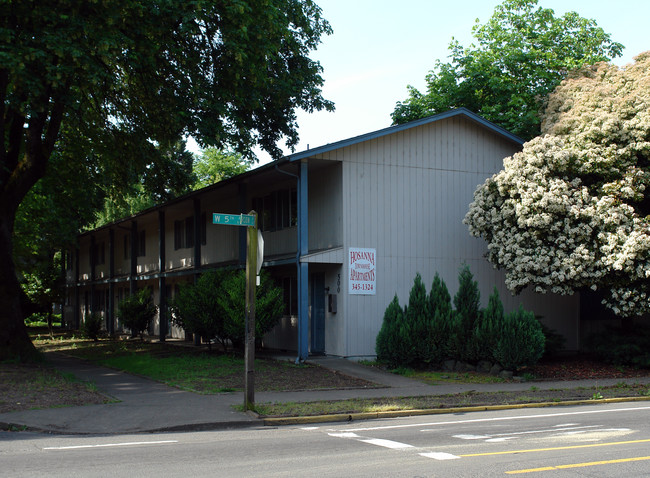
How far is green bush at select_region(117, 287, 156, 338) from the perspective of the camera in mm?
29875

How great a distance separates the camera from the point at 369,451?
28.7ft

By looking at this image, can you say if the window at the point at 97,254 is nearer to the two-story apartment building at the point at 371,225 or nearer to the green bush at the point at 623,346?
the two-story apartment building at the point at 371,225

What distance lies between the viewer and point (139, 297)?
30.3 m

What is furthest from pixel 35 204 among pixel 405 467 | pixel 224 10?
pixel 405 467

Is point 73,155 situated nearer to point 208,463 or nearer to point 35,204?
point 35,204

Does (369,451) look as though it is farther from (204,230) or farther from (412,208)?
(204,230)

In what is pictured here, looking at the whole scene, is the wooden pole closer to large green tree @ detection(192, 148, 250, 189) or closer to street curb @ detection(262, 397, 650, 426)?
street curb @ detection(262, 397, 650, 426)

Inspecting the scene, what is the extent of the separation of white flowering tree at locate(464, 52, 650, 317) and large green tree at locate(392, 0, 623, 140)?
44.7 ft

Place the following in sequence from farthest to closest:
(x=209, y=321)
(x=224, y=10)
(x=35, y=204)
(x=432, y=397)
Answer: (x=35, y=204), (x=209, y=321), (x=224, y=10), (x=432, y=397)

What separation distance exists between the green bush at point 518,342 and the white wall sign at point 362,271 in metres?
3.96

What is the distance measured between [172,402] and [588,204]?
1170 cm

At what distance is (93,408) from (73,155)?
13648 mm

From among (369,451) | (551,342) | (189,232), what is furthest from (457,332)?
(189,232)

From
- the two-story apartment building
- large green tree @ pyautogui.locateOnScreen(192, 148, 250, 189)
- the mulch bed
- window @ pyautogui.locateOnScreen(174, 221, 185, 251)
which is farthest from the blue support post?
large green tree @ pyautogui.locateOnScreen(192, 148, 250, 189)
